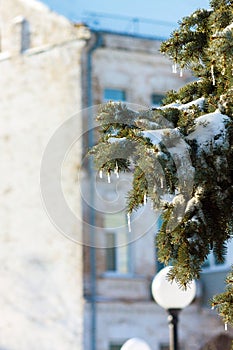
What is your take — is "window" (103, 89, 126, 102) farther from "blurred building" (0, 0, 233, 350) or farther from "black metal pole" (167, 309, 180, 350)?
"black metal pole" (167, 309, 180, 350)

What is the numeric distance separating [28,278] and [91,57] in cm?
469

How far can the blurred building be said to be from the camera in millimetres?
16125

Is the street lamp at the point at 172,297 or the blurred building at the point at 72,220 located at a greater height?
the blurred building at the point at 72,220

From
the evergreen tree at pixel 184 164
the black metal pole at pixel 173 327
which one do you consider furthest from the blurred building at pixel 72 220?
the evergreen tree at pixel 184 164

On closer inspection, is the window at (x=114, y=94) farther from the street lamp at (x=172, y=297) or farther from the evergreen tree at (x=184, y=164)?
the evergreen tree at (x=184, y=164)

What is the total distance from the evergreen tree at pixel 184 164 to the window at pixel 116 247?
11506 mm

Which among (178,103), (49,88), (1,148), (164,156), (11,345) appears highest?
(49,88)

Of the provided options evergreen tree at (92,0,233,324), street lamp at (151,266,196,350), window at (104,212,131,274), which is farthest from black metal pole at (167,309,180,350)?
window at (104,212,131,274)

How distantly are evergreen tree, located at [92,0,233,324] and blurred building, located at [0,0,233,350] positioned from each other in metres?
10.8

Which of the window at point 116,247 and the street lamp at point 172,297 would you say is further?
the window at point 116,247

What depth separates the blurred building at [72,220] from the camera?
1612 centimetres

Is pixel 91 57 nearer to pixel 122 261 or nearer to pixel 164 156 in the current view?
pixel 122 261

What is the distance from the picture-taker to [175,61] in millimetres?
5199

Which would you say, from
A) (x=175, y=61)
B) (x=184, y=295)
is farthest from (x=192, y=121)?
(x=184, y=295)
